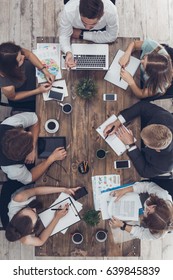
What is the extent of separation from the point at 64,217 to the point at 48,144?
0.58 metres

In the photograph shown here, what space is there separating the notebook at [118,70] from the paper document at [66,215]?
0.97 m

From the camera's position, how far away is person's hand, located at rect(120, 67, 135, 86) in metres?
2.70

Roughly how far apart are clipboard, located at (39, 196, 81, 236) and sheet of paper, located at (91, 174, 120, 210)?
0.58 ft

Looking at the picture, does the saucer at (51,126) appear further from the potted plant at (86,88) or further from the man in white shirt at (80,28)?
the man in white shirt at (80,28)

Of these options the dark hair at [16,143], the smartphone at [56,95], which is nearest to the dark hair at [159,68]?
the smartphone at [56,95]

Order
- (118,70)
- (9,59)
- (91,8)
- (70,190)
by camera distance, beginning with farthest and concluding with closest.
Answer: (118,70)
(70,190)
(9,59)
(91,8)

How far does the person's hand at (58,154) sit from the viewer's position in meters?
2.65

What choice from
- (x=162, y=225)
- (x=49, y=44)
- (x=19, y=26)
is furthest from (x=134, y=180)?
(x=19, y=26)

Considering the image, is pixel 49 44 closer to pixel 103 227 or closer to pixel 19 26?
pixel 19 26

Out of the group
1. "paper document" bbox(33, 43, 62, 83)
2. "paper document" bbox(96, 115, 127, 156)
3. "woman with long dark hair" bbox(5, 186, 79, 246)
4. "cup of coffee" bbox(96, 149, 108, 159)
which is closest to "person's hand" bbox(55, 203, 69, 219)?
"woman with long dark hair" bbox(5, 186, 79, 246)

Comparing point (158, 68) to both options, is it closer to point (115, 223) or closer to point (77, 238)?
point (115, 223)

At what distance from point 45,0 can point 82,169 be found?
6.67 ft

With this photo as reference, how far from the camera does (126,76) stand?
2.71 metres

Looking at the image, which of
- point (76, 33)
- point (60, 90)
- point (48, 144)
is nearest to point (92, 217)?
point (48, 144)
